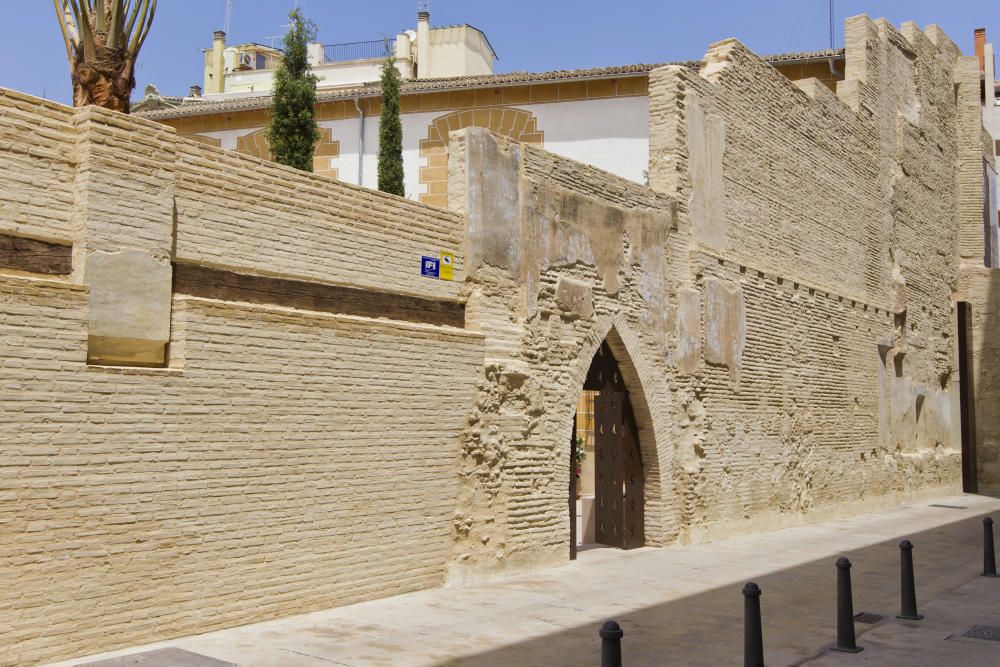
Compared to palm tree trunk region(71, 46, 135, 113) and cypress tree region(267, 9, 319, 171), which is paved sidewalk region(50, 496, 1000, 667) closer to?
palm tree trunk region(71, 46, 135, 113)

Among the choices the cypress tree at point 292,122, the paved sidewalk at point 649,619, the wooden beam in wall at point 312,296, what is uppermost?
the cypress tree at point 292,122

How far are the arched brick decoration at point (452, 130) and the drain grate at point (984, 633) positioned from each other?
1393 cm

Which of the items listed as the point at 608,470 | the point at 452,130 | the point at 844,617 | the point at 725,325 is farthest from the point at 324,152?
the point at 844,617

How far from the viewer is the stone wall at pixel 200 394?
255 inches

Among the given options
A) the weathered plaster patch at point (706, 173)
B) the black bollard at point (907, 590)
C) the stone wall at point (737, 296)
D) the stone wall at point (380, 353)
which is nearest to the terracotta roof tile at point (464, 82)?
the stone wall at point (737, 296)

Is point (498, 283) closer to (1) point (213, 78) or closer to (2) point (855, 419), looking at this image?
(2) point (855, 419)

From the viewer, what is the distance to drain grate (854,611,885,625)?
828 centimetres

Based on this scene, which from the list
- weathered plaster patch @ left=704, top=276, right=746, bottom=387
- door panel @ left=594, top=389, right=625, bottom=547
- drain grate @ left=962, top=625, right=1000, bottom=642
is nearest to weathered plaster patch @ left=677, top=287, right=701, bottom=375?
weathered plaster patch @ left=704, top=276, right=746, bottom=387

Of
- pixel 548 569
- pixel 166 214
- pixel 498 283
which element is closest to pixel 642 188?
pixel 498 283

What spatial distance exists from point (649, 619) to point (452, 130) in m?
13.9

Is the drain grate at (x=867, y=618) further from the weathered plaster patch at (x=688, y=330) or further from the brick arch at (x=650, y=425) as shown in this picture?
the weathered plaster patch at (x=688, y=330)

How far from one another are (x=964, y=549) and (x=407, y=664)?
29.4 feet

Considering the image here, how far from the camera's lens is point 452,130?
67.1ft

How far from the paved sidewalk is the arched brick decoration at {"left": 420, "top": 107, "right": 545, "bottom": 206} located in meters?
10.3
